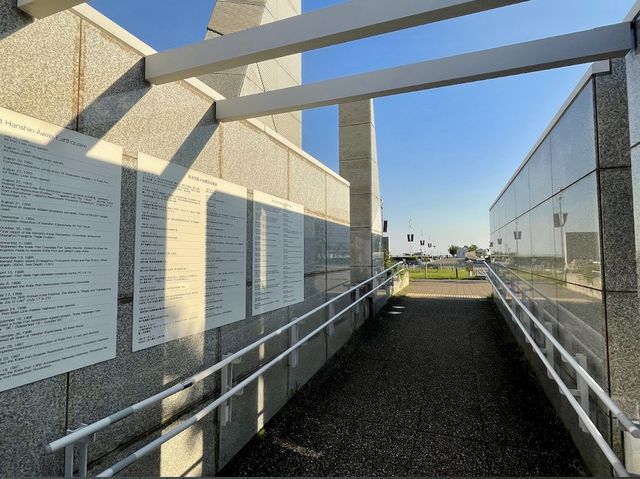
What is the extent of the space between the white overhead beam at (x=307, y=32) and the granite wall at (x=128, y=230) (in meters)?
0.28

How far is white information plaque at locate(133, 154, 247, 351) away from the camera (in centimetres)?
234

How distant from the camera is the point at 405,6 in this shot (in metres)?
1.80

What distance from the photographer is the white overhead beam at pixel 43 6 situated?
162 centimetres

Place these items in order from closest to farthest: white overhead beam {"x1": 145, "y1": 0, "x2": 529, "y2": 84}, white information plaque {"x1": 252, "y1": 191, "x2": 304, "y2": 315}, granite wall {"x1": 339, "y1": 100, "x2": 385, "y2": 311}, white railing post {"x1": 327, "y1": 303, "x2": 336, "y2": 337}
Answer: white overhead beam {"x1": 145, "y1": 0, "x2": 529, "y2": 84} < white information plaque {"x1": 252, "y1": 191, "x2": 304, "y2": 315} < white railing post {"x1": 327, "y1": 303, "x2": 336, "y2": 337} < granite wall {"x1": 339, "y1": 100, "x2": 385, "y2": 311}

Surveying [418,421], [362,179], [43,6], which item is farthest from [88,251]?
[362,179]

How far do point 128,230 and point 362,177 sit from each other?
7786 mm

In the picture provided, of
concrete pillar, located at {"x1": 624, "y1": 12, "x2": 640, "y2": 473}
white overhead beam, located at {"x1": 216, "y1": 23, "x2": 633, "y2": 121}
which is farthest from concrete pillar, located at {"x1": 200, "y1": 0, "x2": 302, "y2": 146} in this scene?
concrete pillar, located at {"x1": 624, "y1": 12, "x2": 640, "y2": 473}

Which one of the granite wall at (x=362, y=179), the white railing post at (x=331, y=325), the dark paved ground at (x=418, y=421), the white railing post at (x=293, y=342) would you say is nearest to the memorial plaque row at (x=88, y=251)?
the white railing post at (x=293, y=342)

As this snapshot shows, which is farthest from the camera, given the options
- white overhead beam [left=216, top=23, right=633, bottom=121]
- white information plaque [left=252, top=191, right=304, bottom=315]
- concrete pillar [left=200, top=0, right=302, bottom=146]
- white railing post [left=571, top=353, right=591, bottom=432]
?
concrete pillar [left=200, top=0, right=302, bottom=146]

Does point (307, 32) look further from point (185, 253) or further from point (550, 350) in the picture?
point (550, 350)

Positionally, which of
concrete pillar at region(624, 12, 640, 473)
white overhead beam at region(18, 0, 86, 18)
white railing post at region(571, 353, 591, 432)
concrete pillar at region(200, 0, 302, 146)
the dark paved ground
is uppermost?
concrete pillar at region(200, 0, 302, 146)

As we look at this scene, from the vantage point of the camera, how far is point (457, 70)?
96.1 inches

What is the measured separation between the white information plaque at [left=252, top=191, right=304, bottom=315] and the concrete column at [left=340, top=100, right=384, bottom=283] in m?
4.39

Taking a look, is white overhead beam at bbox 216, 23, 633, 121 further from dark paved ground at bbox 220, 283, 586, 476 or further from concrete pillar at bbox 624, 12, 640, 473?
dark paved ground at bbox 220, 283, 586, 476
